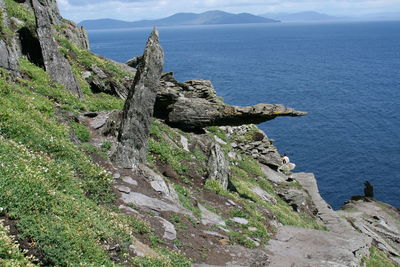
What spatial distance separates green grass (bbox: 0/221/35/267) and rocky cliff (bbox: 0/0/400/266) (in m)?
0.03

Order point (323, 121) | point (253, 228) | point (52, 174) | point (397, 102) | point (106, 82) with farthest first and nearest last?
1. point (397, 102)
2. point (323, 121)
3. point (106, 82)
4. point (253, 228)
5. point (52, 174)

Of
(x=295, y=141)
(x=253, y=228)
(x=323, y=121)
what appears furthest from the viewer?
(x=323, y=121)

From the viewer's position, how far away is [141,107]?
2512 centimetres

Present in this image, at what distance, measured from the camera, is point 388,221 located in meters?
56.7

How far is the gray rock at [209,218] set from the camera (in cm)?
2200

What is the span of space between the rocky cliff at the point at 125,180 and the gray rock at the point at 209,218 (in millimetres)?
113

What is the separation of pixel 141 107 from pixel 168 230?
968cm

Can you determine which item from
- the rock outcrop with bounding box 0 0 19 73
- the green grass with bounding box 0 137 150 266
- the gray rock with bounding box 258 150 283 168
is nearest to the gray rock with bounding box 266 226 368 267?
the green grass with bounding box 0 137 150 266

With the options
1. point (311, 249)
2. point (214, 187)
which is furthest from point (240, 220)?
point (311, 249)

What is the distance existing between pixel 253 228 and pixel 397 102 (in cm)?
12004

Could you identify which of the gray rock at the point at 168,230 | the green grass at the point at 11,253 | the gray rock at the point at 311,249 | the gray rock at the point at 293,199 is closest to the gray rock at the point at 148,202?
the gray rock at the point at 168,230

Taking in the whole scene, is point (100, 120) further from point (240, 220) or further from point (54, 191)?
point (54, 191)

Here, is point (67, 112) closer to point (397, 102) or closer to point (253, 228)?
point (253, 228)

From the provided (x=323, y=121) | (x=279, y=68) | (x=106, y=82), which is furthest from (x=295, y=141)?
(x=279, y=68)
